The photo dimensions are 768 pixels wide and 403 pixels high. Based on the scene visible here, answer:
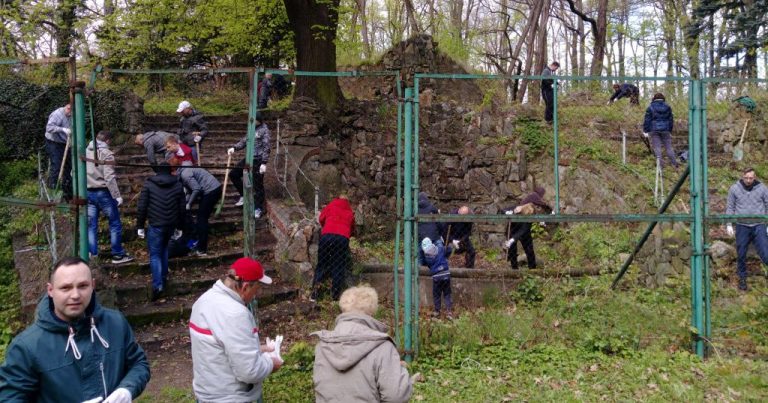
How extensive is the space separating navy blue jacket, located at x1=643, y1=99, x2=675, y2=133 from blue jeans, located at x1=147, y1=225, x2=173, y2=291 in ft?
31.0

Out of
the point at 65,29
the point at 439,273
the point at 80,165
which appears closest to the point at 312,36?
the point at 439,273

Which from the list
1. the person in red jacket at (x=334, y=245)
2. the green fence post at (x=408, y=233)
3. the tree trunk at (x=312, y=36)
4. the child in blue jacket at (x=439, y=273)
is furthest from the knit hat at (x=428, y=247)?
the tree trunk at (x=312, y=36)

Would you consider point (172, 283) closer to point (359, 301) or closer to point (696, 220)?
point (359, 301)

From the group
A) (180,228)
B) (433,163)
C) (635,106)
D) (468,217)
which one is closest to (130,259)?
(180,228)

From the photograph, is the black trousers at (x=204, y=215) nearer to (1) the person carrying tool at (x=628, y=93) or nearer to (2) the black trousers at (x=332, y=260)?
(2) the black trousers at (x=332, y=260)

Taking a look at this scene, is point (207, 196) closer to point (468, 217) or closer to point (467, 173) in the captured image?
point (468, 217)

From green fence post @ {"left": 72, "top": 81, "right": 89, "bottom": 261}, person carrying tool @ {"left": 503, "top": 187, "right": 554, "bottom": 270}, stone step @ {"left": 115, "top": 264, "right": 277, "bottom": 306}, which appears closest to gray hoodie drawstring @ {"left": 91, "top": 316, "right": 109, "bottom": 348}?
green fence post @ {"left": 72, "top": 81, "right": 89, "bottom": 261}

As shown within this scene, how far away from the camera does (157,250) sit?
291 inches

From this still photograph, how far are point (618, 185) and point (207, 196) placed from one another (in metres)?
8.31

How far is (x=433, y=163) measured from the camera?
46.7ft

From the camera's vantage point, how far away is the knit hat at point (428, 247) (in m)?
7.86

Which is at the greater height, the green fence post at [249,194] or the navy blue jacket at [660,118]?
the navy blue jacket at [660,118]

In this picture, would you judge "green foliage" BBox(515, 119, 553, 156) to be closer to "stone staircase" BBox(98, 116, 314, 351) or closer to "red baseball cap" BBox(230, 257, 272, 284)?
"stone staircase" BBox(98, 116, 314, 351)

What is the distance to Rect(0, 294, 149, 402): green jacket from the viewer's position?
2773mm
